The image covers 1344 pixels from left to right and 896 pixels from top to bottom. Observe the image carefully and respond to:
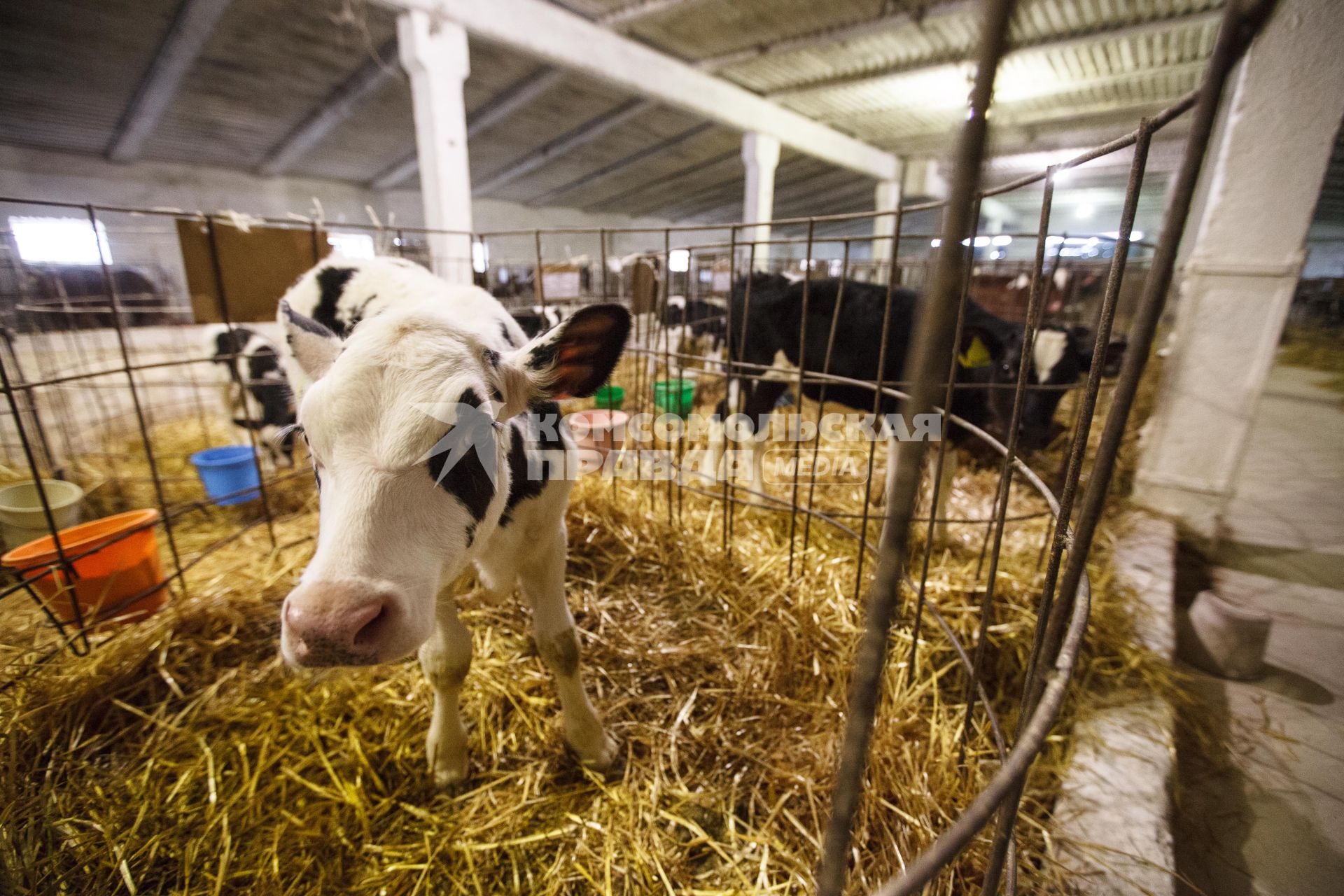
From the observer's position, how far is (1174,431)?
3.85 metres

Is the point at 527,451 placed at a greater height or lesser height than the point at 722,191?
lesser

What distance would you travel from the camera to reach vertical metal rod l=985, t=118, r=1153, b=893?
873 millimetres

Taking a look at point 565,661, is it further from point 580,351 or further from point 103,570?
point 103,570

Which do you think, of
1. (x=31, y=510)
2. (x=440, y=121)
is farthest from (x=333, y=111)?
(x=31, y=510)

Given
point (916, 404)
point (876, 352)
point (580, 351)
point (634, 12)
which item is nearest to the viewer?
point (916, 404)

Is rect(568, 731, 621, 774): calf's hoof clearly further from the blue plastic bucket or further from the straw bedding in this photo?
the blue plastic bucket

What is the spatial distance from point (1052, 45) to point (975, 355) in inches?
290

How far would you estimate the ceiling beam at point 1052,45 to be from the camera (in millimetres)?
7086

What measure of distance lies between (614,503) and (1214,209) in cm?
400

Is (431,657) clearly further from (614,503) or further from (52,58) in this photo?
(52,58)

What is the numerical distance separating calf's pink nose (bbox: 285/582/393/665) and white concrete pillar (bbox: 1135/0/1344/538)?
470 centimetres

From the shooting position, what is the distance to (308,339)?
1662 millimetres

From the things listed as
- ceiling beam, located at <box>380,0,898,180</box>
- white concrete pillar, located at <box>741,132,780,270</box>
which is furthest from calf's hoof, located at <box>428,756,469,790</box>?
white concrete pillar, located at <box>741,132,780,270</box>

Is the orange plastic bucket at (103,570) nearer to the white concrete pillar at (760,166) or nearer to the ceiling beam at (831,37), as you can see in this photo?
the ceiling beam at (831,37)
